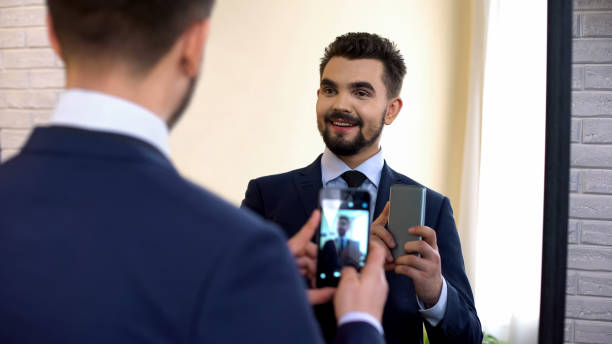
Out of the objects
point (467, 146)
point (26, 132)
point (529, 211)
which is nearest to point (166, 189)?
point (529, 211)

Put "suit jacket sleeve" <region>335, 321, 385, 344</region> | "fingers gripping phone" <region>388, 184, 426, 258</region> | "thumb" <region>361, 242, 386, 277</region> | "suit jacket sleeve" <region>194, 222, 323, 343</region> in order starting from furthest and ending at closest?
"fingers gripping phone" <region>388, 184, 426, 258</region> → "thumb" <region>361, 242, 386, 277</region> → "suit jacket sleeve" <region>335, 321, 385, 344</region> → "suit jacket sleeve" <region>194, 222, 323, 343</region>

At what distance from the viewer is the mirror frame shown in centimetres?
85

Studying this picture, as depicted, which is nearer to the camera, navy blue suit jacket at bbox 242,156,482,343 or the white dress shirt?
navy blue suit jacket at bbox 242,156,482,343

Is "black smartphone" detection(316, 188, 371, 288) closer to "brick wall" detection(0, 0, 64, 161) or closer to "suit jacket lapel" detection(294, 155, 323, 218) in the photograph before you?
"suit jacket lapel" detection(294, 155, 323, 218)

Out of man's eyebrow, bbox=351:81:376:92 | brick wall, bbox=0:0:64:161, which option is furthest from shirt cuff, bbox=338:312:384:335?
brick wall, bbox=0:0:64:161

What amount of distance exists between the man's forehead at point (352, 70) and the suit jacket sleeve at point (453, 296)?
339 millimetres

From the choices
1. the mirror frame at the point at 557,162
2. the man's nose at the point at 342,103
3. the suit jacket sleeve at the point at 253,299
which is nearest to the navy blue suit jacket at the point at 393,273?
the man's nose at the point at 342,103

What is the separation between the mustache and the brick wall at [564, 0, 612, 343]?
48 centimetres

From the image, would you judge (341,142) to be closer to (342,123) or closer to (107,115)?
(342,123)

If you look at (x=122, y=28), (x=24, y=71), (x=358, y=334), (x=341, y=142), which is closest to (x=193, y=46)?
(x=122, y=28)

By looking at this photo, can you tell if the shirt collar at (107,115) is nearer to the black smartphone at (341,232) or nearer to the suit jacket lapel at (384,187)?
the black smartphone at (341,232)

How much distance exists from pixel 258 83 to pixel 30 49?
2.15 feet

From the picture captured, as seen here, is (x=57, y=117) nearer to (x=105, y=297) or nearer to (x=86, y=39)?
(x=86, y=39)

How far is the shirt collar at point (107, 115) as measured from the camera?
0.48m
